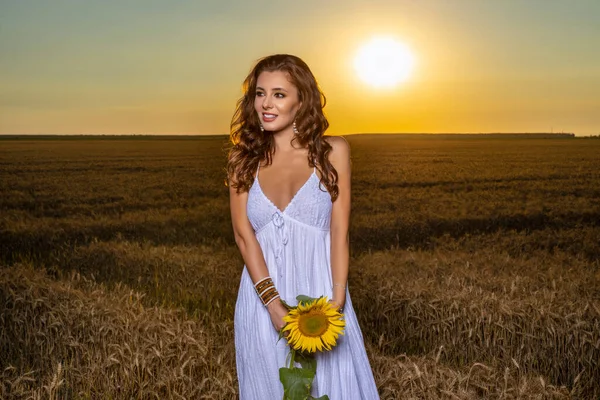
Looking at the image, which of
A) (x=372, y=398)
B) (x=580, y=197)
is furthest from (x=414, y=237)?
(x=372, y=398)

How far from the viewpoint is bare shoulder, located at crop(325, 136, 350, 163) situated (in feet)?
10.8

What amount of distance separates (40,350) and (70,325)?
407 millimetres

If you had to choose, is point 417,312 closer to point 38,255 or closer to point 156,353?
point 156,353

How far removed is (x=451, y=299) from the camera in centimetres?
726

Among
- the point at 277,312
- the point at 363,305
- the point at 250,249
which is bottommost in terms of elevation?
the point at 363,305

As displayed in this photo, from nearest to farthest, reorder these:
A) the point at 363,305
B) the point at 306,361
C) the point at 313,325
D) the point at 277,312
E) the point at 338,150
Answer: the point at 313,325 → the point at 306,361 → the point at 277,312 → the point at 338,150 → the point at 363,305

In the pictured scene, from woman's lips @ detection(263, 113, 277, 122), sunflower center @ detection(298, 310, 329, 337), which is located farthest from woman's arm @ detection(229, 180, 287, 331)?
woman's lips @ detection(263, 113, 277, 122)

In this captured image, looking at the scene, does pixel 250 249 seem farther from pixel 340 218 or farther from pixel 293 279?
pixel 340 218

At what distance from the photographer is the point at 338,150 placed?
10.8 ft

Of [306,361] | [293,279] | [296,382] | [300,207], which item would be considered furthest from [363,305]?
[296,382]

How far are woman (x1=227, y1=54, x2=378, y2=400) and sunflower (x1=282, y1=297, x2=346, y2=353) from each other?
331 mm

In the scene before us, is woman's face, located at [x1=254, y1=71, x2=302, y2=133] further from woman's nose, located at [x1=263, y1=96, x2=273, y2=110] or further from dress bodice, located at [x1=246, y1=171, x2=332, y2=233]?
dress bodice, located at [x1=246, y1=171, x2=332, y2=233]

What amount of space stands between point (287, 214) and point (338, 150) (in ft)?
1.25

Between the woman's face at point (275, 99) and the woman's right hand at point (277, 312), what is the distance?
2.60 feet
